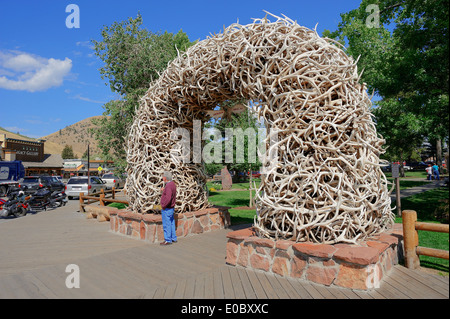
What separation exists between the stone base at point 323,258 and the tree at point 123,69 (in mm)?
9169

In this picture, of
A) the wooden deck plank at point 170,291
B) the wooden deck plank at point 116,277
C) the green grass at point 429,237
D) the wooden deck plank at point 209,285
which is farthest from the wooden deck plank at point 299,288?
the green grass at point 429,237

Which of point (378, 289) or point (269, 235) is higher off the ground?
point (269, 235)

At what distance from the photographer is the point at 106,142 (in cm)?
1269

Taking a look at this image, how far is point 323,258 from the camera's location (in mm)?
3541

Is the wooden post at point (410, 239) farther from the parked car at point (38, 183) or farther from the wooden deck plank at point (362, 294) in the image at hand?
the parked car at point (38, 183)

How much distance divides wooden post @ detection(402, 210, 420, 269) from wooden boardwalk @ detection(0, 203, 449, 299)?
15 centimetres

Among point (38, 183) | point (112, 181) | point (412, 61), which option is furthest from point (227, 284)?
point (112, 181)

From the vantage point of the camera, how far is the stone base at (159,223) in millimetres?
6172

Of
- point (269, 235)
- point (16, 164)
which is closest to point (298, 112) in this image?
point (269, 235)

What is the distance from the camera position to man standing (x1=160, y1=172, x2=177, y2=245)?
19.1 ft

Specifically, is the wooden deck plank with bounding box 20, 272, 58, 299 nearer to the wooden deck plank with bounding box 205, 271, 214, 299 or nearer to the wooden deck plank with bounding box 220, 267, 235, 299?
the wooden deck plank with bounding box 205, 271, 214, 299

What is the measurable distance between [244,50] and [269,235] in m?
3.08

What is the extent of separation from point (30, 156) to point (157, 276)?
49.4 m

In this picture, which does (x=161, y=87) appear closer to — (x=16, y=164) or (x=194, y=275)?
(x=194, y=275)
